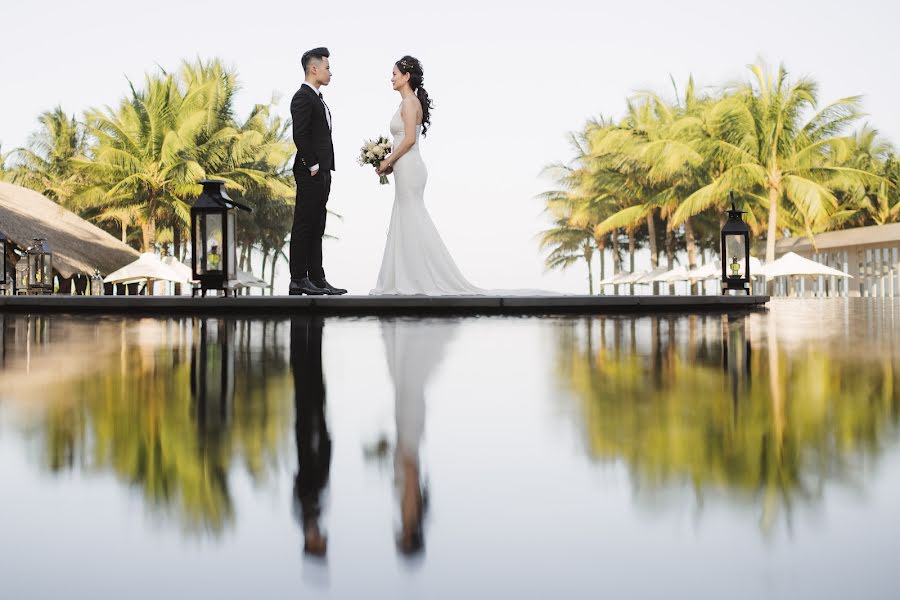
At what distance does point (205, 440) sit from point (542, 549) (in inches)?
35.4

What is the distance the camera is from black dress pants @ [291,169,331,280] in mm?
8469

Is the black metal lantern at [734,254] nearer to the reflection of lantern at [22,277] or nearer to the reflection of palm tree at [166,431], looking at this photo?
the reflection of palm tree at [166,431]

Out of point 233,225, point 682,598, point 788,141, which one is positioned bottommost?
point 682,598

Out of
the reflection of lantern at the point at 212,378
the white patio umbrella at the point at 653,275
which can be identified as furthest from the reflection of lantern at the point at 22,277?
the white patio umbrella at the point at 653,275

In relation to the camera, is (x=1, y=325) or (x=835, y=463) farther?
(x=1, y=325)

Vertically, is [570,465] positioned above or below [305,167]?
below

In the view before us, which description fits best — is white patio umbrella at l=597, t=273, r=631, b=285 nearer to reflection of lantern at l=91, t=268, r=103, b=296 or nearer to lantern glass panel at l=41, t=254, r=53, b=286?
reflection of lantern at l=91, t=268, r=103, b=296

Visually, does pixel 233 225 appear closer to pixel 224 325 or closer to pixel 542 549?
pixel 224 325

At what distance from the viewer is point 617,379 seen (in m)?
2.81

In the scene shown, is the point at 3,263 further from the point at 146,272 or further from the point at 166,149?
the point at 166,149

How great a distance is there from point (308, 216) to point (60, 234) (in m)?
20.9

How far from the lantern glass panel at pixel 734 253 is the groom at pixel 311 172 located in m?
5.21

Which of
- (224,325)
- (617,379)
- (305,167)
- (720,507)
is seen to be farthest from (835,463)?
(305,167)

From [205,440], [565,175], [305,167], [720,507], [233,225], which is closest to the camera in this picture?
[720,507]
